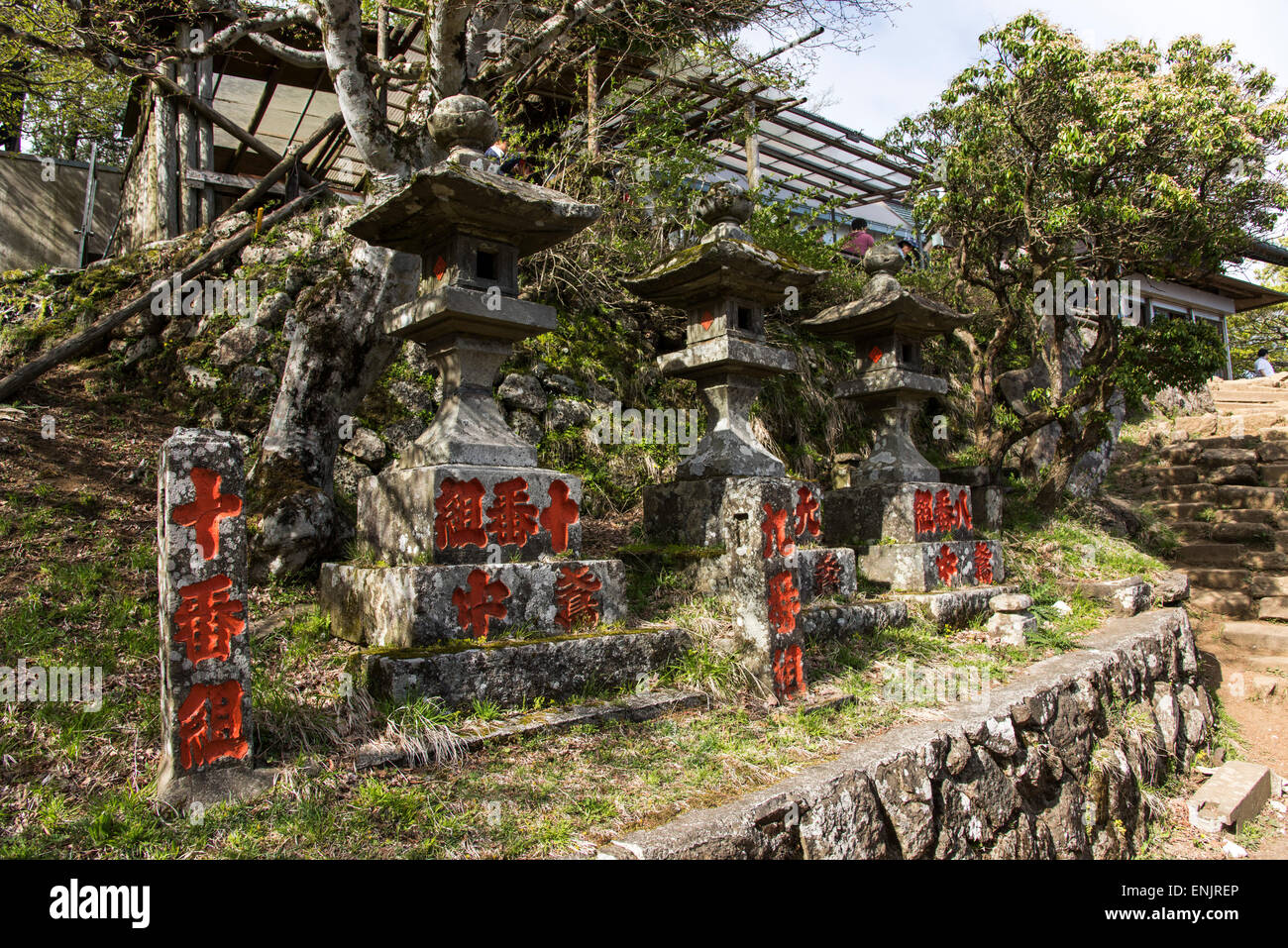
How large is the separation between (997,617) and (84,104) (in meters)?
18.5

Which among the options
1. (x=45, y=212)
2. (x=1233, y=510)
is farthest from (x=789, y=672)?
(x=45, y=212)

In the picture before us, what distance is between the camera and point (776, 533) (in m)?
5.11

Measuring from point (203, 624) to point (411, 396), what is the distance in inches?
208

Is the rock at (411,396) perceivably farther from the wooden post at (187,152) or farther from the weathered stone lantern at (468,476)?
the wooden post at (187,152)

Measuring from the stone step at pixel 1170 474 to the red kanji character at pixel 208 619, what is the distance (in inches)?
596

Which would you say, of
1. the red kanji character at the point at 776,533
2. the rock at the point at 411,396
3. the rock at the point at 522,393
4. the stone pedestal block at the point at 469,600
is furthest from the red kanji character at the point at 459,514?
the rock at the point at 522,393

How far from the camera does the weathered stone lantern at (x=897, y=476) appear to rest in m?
7.70

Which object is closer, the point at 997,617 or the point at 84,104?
the point at 997,617

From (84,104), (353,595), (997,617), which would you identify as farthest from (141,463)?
(84,104)

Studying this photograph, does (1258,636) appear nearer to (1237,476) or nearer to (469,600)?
(1237,476)
